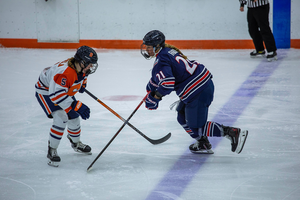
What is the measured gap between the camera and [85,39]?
816 centimetres

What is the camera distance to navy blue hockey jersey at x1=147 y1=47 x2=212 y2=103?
7.21 feet

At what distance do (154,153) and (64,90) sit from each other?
2.62ft

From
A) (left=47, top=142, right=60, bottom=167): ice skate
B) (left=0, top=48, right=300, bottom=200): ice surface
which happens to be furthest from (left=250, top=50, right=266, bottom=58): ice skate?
(left=47, top=142, right=60, bottom=167): ice skate

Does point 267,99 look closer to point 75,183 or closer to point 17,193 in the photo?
point 75,183

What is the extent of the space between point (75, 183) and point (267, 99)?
257 cm

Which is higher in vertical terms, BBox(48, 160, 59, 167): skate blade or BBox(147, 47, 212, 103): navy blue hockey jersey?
BBox(147, 47, 212, 103): navy blue hockey jersey

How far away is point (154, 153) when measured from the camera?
8.23ft

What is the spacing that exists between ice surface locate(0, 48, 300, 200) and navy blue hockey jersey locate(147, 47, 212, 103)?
48cm

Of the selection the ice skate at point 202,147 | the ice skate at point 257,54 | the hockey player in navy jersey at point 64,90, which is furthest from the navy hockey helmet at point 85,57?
the ice skate at point 257,54

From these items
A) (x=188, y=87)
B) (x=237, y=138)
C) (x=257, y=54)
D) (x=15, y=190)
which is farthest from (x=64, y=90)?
(x=257, y=54)

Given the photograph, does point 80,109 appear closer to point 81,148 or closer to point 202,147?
point 81,148

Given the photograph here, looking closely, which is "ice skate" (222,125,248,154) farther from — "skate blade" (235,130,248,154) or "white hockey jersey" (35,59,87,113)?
A: "white hockey jersey" (35,59,87,113)

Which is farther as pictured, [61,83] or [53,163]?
[53,163]

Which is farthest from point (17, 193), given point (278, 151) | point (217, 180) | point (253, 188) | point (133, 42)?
point (133, 42)
